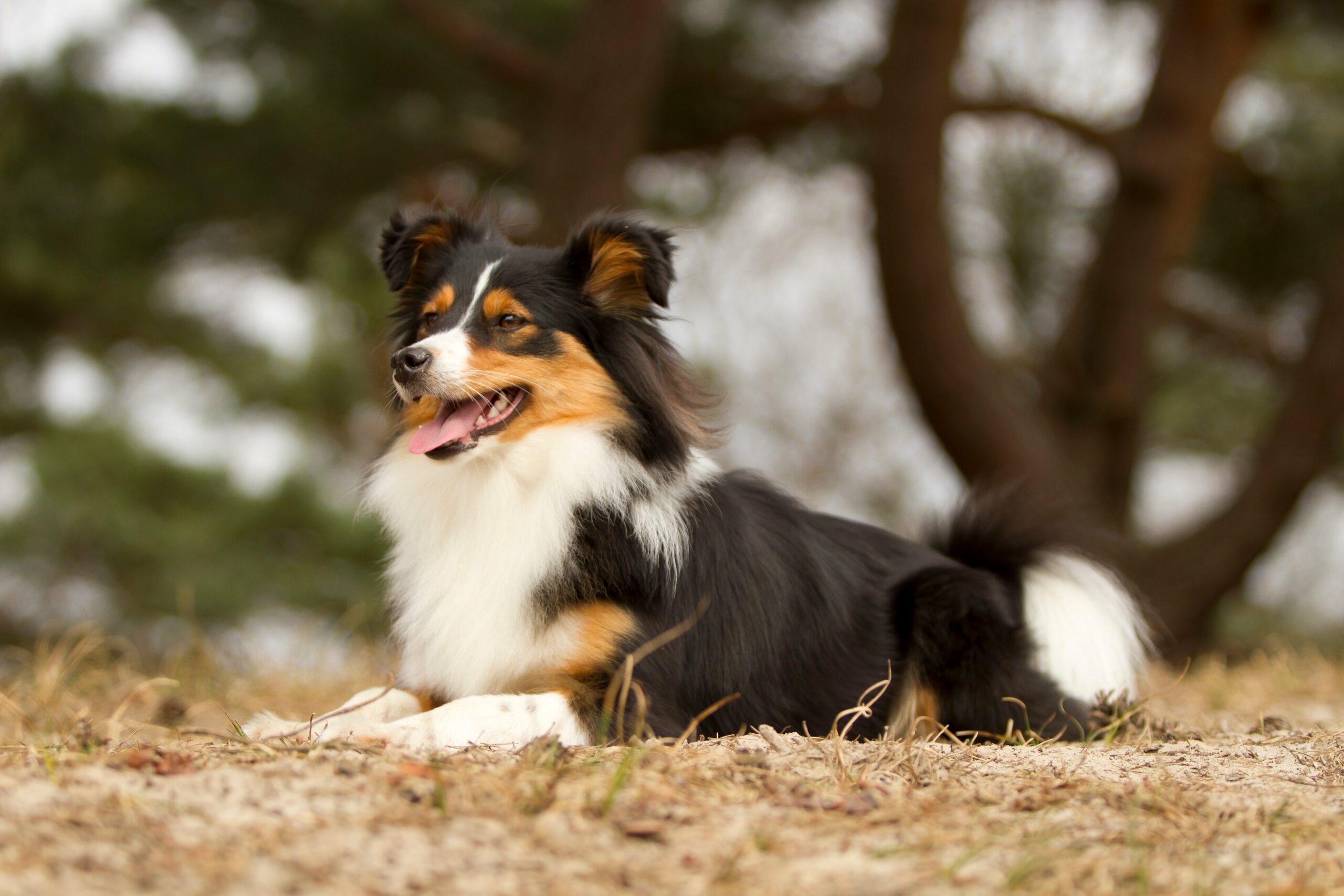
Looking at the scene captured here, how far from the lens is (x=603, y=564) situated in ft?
10.3

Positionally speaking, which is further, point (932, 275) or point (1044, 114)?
point (1044, 114)

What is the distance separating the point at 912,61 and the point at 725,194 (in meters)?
2.92

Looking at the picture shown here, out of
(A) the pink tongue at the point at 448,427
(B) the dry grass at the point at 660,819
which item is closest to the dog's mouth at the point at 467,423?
(A) the pink tongue at the point at 448,427

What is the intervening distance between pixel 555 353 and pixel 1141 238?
6476 mm

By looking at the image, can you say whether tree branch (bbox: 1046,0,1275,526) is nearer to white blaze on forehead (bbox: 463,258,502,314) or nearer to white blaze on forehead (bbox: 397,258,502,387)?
white blaze on forehead (bbox: 463,258,502,314)

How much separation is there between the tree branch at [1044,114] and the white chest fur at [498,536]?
660 centimetres

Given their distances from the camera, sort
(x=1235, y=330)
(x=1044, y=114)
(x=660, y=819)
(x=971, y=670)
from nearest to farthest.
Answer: (x=660, y=819), (x=971, y=670), (x=1044, y=114), (x=1235, y=330)

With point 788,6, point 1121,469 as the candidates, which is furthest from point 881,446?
point 788,6

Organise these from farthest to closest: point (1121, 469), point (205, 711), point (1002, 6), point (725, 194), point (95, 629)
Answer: point (1002, 6), point (725, 194), point (1121, 469), point (95, 629), point (205, 711)

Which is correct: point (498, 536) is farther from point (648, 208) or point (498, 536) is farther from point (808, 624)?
point (648, 208)

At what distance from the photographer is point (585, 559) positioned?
10.4ft

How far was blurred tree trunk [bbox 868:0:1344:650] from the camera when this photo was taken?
7.30 meters

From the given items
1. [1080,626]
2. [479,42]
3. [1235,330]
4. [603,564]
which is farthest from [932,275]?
[603,564]

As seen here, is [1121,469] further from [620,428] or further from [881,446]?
[620,428]
